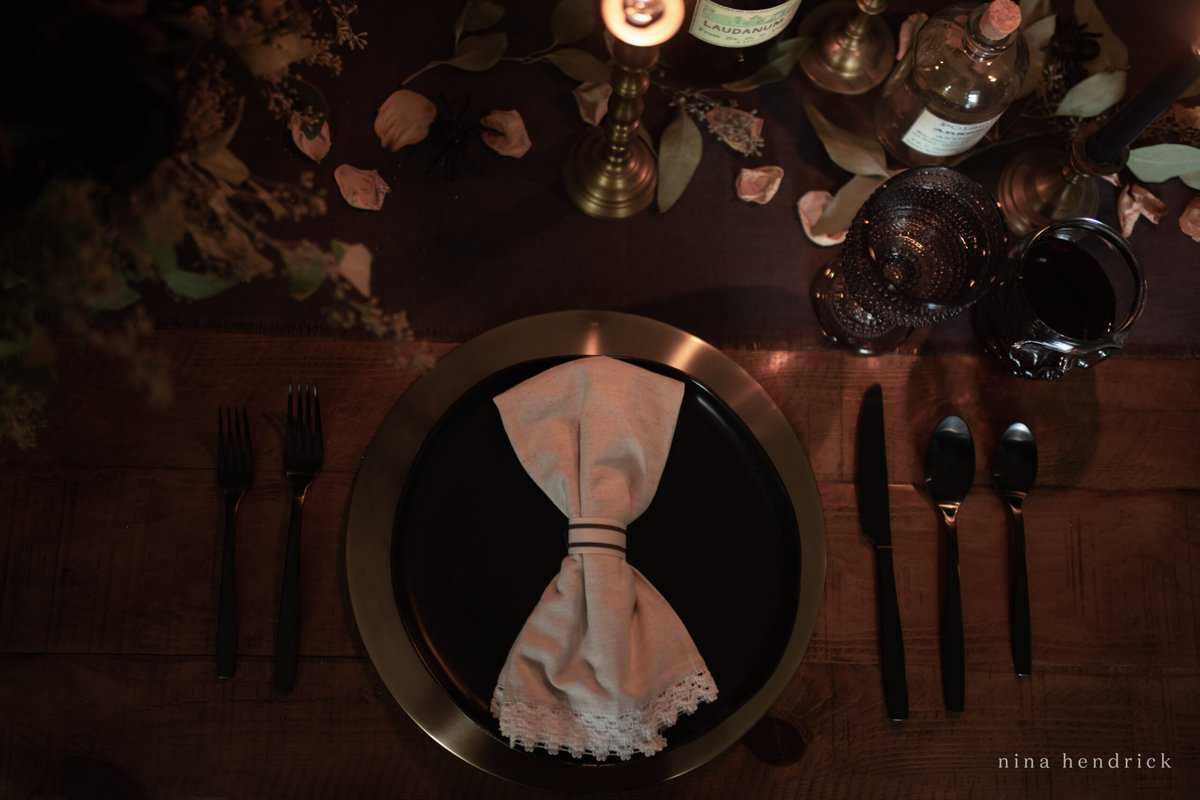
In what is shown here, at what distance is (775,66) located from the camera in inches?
36.4

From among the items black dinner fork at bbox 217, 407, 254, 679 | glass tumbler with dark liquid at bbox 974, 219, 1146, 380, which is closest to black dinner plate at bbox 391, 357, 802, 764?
black dinner fork at bbox 217, 407, 254, 679

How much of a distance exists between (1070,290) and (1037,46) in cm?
27

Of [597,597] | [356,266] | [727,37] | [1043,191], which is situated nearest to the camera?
[356,266]

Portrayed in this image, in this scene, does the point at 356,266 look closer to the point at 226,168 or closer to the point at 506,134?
the point at 226,168

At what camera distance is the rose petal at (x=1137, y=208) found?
0.94 metres

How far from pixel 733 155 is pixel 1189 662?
67cm

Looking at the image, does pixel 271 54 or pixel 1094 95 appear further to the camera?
pixel 1094 95

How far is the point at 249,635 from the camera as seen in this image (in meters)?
0.80

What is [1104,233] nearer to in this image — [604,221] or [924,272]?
[924,272]

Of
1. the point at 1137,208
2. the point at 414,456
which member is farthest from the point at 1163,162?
the point at 414,456

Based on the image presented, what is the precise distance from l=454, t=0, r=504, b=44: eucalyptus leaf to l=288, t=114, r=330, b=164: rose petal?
162mm

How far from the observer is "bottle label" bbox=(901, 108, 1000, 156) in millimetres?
842

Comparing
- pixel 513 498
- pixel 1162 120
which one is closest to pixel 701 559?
pixel 513 498

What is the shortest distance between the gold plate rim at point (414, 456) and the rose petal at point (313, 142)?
0.81 ft
